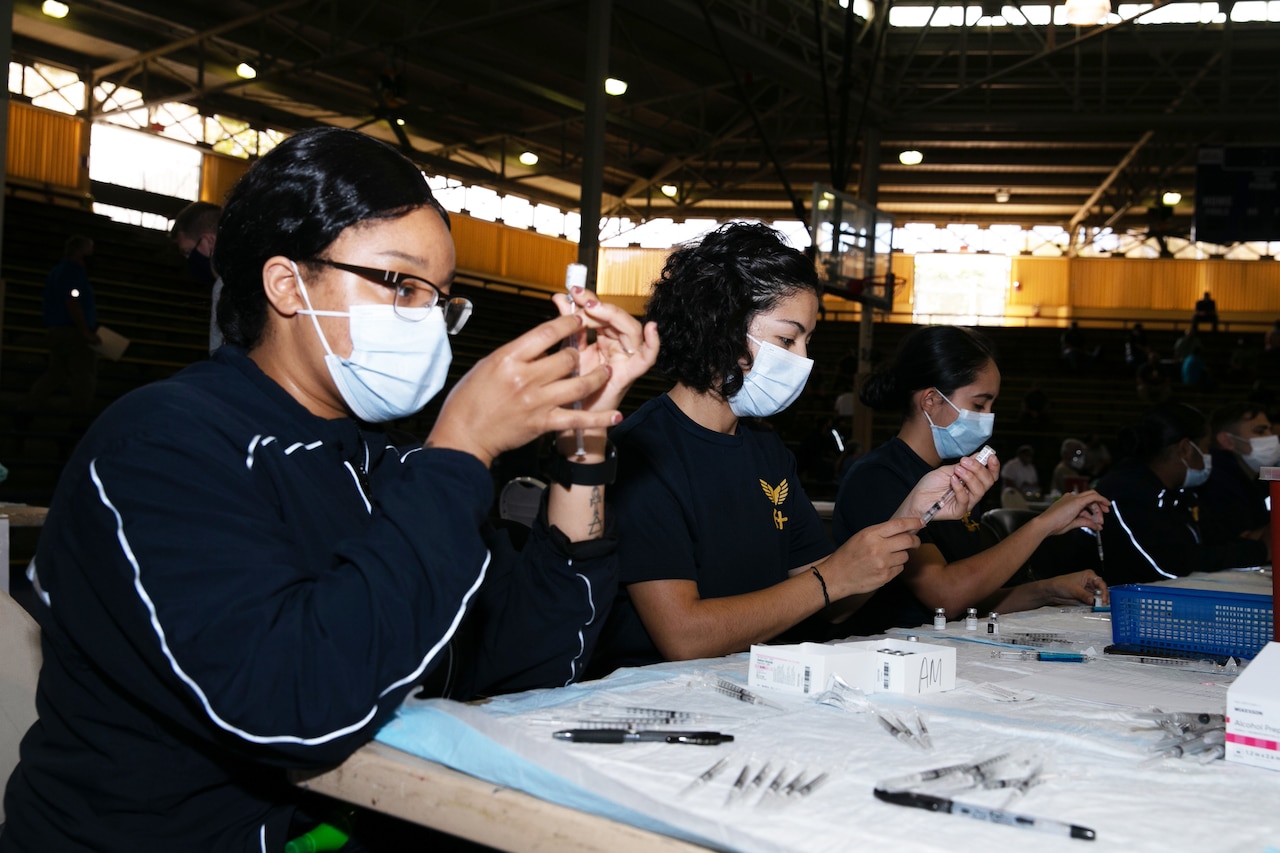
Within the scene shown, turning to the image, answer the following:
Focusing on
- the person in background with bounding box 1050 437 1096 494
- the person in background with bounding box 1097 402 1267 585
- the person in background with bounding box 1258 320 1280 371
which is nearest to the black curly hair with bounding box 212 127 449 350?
the person in background with bounding box 1097 402 1267 585

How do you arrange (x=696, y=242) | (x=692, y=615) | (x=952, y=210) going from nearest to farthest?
(x=692, y=615) → (x=696, y=242) → (x=952, y=210)

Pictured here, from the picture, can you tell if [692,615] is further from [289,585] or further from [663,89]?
[663,89]

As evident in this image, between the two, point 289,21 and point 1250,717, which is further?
point 289,21

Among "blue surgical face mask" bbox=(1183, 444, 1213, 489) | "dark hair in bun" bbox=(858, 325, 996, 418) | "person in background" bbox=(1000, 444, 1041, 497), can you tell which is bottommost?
"person in background" bbox=(1000, 444, 1041, 497)

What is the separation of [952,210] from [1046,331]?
12.1ft

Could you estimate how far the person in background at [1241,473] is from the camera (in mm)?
5523

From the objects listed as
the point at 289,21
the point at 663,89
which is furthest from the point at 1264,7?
the point at 289,21

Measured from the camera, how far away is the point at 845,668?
1.46m

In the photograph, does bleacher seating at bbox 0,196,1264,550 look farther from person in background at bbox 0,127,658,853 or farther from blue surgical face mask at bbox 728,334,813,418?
person in background at bbox 0,127,658,853

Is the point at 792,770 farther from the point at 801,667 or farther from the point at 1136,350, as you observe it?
the point at 1136,350

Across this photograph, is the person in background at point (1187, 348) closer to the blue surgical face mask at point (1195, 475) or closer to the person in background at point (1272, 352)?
the person in background at point (1272, 352)

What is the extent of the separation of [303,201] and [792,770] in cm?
86

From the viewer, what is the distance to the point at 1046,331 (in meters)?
21.4

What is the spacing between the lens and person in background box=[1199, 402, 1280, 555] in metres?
5.52
